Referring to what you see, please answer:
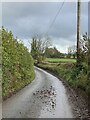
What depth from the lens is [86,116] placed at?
10.7m

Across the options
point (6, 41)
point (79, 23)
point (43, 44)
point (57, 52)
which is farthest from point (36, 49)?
point (6, 41)

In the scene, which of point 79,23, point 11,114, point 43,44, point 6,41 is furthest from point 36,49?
point 11,114

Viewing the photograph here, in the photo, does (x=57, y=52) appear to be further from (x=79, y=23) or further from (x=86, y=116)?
(x=86, y=116)

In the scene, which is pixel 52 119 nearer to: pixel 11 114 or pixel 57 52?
pixel 11 114

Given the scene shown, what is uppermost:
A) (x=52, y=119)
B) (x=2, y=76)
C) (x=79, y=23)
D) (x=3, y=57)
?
(x=79, y=23)

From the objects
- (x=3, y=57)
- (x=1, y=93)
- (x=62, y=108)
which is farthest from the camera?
(x=3, y=57)

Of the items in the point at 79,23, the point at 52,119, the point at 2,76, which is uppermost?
the point at 79,23

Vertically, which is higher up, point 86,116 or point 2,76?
point 2,76

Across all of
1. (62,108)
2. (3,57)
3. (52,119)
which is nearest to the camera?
(52,119)

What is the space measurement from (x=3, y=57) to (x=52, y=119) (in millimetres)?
5807

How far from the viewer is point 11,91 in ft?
54.3

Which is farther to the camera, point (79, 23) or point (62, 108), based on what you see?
point (79, 23)

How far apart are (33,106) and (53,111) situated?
4.61 feet

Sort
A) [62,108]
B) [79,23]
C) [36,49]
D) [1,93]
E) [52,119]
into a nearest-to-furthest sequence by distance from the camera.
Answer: [52,119] < [62,108] < [1,93] < [79,23] < [36,49]
